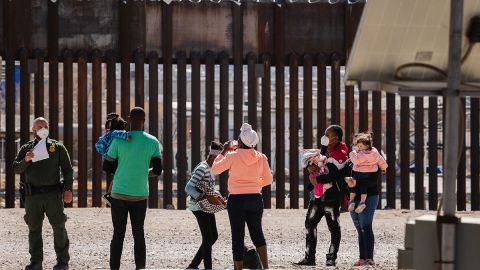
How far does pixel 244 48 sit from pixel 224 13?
2.09 feet

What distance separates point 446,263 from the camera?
6512 mm

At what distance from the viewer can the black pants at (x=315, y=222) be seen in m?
12.2

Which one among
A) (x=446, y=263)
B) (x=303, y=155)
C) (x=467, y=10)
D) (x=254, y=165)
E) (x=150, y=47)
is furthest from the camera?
(x=150, y=47)

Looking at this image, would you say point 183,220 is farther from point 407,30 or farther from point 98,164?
point 407,30

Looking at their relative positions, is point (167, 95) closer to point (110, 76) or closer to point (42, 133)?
point (110, 76)

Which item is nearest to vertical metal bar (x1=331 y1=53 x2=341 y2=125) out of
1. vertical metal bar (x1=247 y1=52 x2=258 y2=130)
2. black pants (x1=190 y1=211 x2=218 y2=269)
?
vertical metal bar (x1=247 y1=52 x2=258 y2=130)

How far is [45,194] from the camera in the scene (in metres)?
11.5

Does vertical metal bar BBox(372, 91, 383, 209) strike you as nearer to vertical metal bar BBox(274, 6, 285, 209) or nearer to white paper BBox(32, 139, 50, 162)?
vertical metal bar BBox(274, 6, 285, 209)

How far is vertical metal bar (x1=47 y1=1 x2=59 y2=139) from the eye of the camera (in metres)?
17.9

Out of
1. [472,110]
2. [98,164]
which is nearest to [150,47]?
[98,164]

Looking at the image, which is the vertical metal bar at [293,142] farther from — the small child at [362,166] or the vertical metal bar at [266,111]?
the small child at [362,166]

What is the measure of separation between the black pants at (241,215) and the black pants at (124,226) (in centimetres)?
80

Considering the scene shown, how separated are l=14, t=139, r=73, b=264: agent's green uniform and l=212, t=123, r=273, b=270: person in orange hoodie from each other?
1.60 metres

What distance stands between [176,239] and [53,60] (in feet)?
14.6
